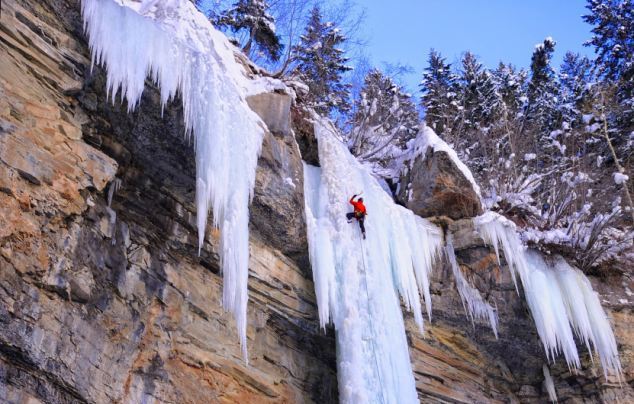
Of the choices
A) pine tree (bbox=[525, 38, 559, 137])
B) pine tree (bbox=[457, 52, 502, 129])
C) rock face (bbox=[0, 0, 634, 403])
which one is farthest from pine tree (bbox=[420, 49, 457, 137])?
rock face (bbox=[0, 0, 634, 403])

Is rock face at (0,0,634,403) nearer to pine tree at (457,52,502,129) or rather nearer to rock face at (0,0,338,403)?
rock face at (0,0,338,403)

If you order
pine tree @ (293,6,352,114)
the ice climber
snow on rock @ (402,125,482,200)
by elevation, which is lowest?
the ice climber

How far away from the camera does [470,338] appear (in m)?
Answer: 9.13

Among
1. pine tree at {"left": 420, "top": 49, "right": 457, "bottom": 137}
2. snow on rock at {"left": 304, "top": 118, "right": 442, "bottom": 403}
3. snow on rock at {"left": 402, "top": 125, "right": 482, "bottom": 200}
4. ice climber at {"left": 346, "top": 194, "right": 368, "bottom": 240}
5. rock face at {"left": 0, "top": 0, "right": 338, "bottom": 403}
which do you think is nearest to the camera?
rock face at {"left": 0, "top": 0, "right": 338, "bottom": 403}

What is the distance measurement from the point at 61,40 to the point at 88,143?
1013 mm

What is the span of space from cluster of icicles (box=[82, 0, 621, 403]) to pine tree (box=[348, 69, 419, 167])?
8.52 feet

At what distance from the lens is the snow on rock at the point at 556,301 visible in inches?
353

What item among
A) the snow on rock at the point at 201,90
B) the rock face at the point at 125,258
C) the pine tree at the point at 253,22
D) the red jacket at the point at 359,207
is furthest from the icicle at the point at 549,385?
the pine tree at the point at 253,22

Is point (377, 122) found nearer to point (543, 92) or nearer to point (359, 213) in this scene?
point (359, 213)

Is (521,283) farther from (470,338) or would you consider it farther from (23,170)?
(23,170)

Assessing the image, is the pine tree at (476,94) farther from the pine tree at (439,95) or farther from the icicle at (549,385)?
the icicle at (549,385)

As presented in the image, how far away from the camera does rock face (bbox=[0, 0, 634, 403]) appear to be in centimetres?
514

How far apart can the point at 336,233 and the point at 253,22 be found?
639cm

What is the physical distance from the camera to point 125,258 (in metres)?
6.14
